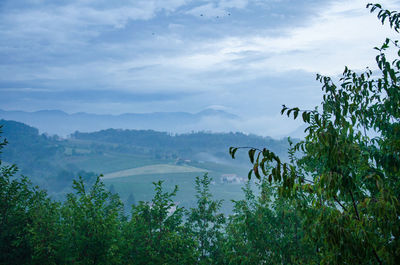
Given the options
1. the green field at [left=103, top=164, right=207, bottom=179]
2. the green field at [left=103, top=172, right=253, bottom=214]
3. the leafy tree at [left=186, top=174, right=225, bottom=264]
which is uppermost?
the leafy tree at [left=186, top=174, right=225, bottom=264]

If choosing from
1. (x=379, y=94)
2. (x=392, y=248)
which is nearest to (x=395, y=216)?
(x=392, y=248)

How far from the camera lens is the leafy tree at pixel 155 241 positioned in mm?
10820

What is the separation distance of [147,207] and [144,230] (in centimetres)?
91

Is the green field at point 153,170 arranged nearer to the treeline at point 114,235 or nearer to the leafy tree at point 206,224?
the leafy tree at point 206,224

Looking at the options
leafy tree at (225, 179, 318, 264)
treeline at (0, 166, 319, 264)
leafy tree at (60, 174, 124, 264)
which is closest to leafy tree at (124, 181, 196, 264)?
treeline at (0, 166, 319, 264)

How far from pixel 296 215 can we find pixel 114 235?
5880 millimetres

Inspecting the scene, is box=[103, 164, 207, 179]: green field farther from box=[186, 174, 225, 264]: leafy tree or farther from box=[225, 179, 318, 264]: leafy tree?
box=[225, 179, 318, 264]: leafy tree

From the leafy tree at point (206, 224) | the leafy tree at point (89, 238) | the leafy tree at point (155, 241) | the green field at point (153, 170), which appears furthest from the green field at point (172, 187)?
the leafy tree at point (89, 238)

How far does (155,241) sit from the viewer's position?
446 inches

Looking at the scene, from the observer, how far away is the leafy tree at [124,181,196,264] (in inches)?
426

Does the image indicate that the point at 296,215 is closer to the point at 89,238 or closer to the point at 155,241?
the point at 155,241

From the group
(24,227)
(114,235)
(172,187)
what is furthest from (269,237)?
(172,187)

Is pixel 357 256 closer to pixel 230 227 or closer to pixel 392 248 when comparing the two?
pixel 392 248

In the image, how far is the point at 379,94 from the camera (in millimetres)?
7309
